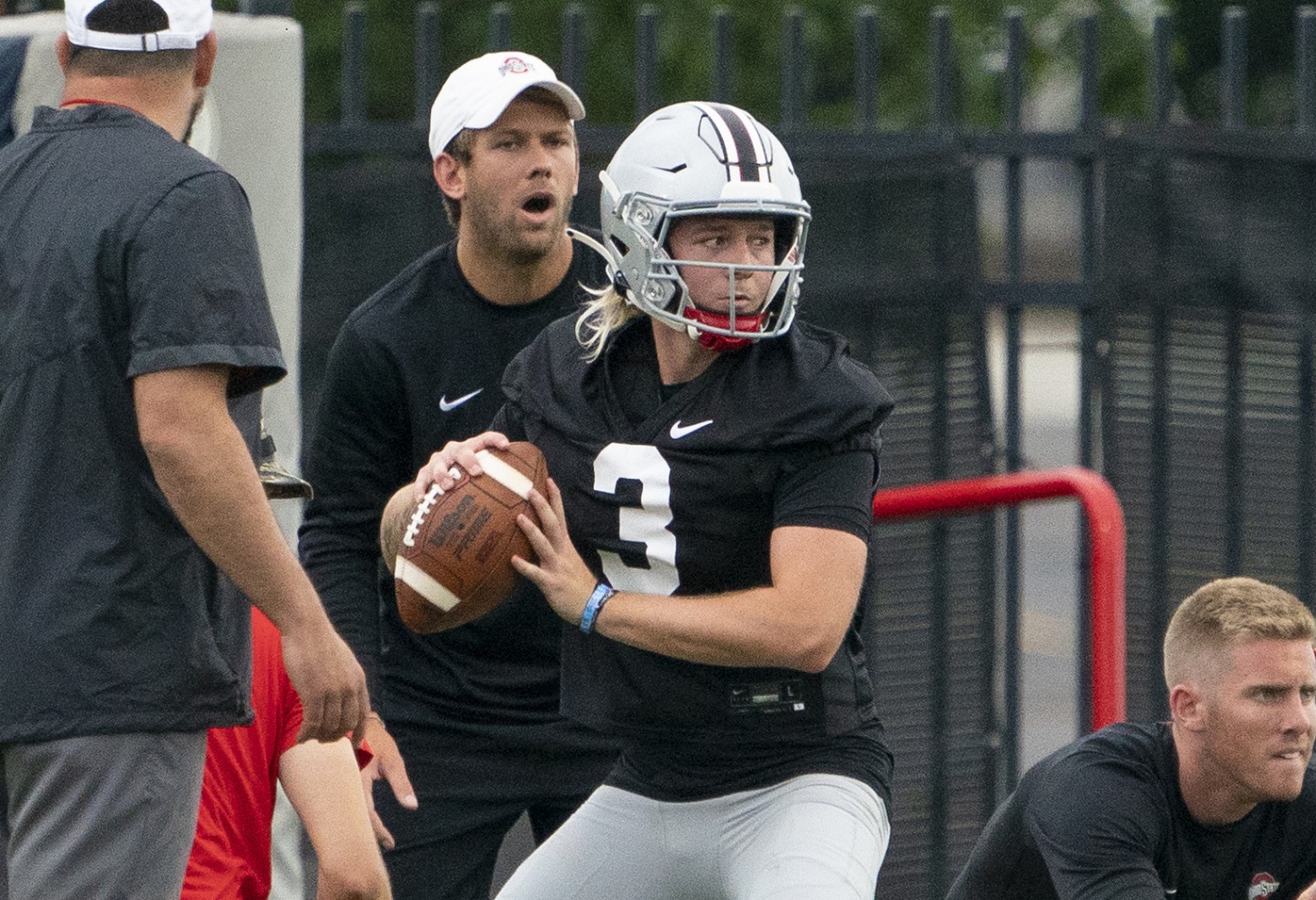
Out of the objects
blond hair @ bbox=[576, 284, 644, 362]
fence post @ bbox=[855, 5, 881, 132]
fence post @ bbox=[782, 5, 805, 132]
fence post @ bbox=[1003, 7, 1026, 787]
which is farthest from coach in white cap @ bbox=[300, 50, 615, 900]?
fence post @ bbox=[1003, 7, 1026, 787]

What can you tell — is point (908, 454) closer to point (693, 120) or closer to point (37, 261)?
point (693, 120)

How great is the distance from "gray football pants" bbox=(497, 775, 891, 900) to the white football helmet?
815 mm

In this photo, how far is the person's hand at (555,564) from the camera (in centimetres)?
368

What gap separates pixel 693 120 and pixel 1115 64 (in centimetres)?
1018

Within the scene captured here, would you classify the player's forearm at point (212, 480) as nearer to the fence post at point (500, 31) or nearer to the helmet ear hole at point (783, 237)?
the helmet ear hole at point (783, 237)

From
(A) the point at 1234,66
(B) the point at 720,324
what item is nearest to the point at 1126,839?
(B) the point at 720,324

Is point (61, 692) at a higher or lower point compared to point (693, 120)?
lower

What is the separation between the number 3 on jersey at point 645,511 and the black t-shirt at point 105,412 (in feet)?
2.12

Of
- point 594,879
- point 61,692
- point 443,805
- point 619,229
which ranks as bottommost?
point 443,805

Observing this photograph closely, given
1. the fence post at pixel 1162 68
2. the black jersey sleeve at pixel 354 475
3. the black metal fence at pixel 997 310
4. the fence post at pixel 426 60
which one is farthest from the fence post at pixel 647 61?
the black jersey sleeve at pixel 354 475

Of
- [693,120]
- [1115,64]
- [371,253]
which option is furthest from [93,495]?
[1115,64]

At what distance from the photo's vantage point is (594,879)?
A: 379cm

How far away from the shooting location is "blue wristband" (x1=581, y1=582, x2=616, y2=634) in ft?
12.0

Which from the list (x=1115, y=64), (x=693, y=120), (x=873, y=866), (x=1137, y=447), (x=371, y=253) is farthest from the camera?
(x=1115, y=64)
